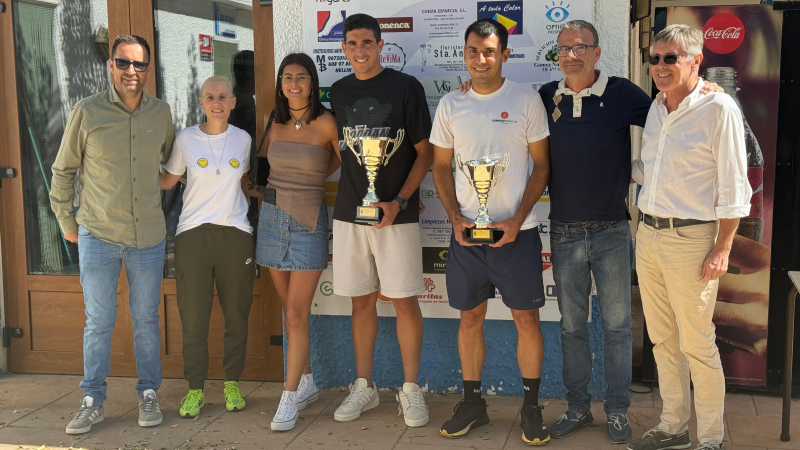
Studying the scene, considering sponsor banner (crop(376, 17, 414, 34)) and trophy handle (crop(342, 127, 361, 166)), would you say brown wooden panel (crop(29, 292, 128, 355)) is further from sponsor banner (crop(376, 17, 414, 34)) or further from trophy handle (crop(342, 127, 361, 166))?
sponsor banner (crop(376, 17, 414, 34))

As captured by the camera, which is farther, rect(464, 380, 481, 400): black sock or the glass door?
the glass door

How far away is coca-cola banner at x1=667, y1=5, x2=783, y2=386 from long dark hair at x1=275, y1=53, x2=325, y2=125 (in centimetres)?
207

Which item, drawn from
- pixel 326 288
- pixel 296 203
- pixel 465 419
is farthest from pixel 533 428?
pixel 296 203

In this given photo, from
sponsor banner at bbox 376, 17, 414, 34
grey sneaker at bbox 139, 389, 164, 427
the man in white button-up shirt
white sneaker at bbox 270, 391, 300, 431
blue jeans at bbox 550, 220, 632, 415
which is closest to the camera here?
the man in white button-up shirt

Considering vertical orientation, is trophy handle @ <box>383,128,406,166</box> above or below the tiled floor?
above

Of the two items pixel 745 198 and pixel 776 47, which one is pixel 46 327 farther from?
pixel 776 47

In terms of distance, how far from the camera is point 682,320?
3.49 meters

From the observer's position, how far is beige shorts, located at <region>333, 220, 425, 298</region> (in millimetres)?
4094

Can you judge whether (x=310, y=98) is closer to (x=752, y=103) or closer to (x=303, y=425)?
(x=303, y=425)

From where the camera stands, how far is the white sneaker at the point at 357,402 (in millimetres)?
4254

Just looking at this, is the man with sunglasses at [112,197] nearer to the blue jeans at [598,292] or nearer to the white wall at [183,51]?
the white wall at [183,51]

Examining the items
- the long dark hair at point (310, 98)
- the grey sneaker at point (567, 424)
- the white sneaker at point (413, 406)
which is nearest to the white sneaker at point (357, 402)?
the white sneaker at point (413, 406)

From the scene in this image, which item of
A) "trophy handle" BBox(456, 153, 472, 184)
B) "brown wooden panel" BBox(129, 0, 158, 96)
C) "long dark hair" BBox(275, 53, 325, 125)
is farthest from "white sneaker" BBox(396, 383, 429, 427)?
"brown wooden panel" BBox(129, 0, 158, 96)

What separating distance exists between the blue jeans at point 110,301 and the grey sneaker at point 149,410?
5 centimetres
